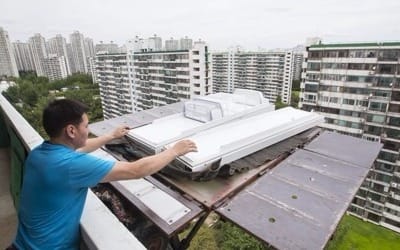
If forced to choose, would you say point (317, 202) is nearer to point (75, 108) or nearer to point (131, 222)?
point (131, 222)

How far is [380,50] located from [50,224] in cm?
1458

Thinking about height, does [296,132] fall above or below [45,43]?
below

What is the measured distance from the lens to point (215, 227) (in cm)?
910

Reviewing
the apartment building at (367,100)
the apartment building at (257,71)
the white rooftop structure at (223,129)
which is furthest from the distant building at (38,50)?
the white rooftop structure at (223,129)

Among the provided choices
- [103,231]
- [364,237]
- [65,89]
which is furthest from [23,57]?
[364,237]

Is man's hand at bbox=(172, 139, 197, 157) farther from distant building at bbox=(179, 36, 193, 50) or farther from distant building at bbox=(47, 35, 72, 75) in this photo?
distant building at bbox=(47, 35, 72, 75)

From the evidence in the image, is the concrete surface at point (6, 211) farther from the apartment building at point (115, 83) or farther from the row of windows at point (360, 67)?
the apartment building at point (115, 83)

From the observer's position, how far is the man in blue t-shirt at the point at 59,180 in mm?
1061

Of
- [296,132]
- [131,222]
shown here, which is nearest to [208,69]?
[296,132]

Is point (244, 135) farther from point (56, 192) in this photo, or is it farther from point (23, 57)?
point (23, 57)

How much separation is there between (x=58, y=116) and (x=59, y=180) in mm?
313

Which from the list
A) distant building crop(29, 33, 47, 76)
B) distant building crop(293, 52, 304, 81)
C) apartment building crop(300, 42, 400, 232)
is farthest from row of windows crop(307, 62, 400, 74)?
distant building crop(29, 33, 47, 76)

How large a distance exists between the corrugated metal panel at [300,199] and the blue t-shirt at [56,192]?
1028 millimetres

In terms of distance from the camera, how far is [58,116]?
114cm
